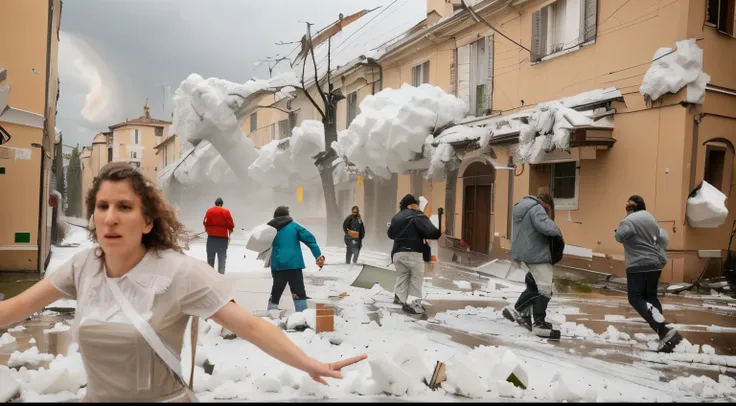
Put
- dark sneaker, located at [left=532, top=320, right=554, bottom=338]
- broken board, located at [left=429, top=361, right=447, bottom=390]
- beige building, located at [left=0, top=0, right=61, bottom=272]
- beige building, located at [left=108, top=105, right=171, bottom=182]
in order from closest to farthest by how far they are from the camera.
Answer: broken board, located at [left=429, top=361, right=447, bottom=390] → dark sneaker, located at [left=532, top=320, right=554, bottom=338] → beige building, located at [left=108, top=105, right=171, bottom=182] → beige building, located at [left=0, top=0, right=61, bottom=272]

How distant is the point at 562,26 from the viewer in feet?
33.0

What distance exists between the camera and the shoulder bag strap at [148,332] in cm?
147

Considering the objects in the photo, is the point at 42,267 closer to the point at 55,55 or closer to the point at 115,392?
the point at 55,55

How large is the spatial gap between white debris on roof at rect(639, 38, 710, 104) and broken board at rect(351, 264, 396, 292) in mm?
5051

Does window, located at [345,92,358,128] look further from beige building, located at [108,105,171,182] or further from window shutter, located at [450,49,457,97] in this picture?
beige building, located at [108,105,171,182]

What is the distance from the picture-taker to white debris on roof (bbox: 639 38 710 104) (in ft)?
26.6

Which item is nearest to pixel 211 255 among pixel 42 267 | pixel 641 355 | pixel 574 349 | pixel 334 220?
pixel 42 267

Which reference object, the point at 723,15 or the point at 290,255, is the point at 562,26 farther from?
the point at 290,255

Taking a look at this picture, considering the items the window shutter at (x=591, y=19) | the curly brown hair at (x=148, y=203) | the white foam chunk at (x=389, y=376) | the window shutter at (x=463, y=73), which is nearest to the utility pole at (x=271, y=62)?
the window shutter at (x=463, y=73)

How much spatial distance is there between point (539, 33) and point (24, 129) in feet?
30.5

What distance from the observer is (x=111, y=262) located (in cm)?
156

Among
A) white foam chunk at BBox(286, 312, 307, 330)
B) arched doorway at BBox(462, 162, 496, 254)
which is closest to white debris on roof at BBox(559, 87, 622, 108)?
arched doorway at BBox(462, 162, 496, 254)

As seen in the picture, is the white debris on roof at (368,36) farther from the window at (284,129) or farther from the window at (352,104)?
the window at (284,129)

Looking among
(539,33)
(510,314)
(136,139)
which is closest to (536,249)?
(510,314)
